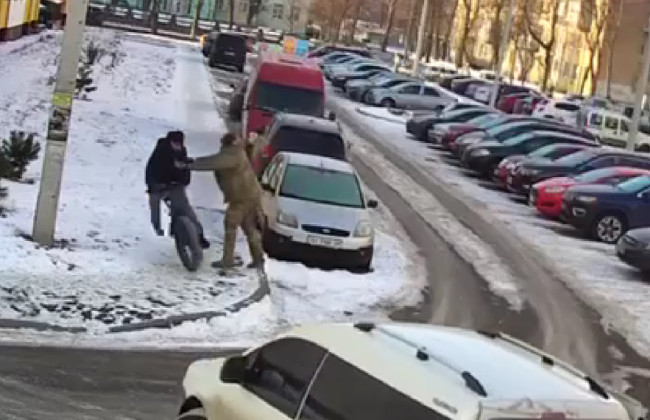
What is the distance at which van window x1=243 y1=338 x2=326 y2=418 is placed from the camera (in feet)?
23.3

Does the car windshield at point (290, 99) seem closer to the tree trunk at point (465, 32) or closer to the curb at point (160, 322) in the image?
the curb at point (160, 322)

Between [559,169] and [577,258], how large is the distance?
7.85 m

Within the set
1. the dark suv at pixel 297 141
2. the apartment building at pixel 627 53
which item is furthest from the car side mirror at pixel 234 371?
the apartment building at pixel 627 53

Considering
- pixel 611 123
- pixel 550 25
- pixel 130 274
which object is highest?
pixel 550 25

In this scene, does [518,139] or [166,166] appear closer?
[166,166]

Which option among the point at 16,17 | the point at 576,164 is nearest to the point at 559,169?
the point at 576,164

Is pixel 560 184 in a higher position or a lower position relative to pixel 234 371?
lower

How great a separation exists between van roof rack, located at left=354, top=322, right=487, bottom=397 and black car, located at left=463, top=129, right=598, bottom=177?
2619 cm

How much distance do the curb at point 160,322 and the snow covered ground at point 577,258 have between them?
15.9 feet

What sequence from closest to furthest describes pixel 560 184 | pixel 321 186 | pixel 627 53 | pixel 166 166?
pixel 166 166
pixel 321 186
pixel 560 184
pixel 627 53

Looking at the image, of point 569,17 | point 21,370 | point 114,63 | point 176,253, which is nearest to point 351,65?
point 114,63

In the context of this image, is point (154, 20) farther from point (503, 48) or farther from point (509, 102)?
point (503, 48)

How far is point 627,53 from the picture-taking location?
302 feet

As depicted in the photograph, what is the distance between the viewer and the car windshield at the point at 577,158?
30.2m
